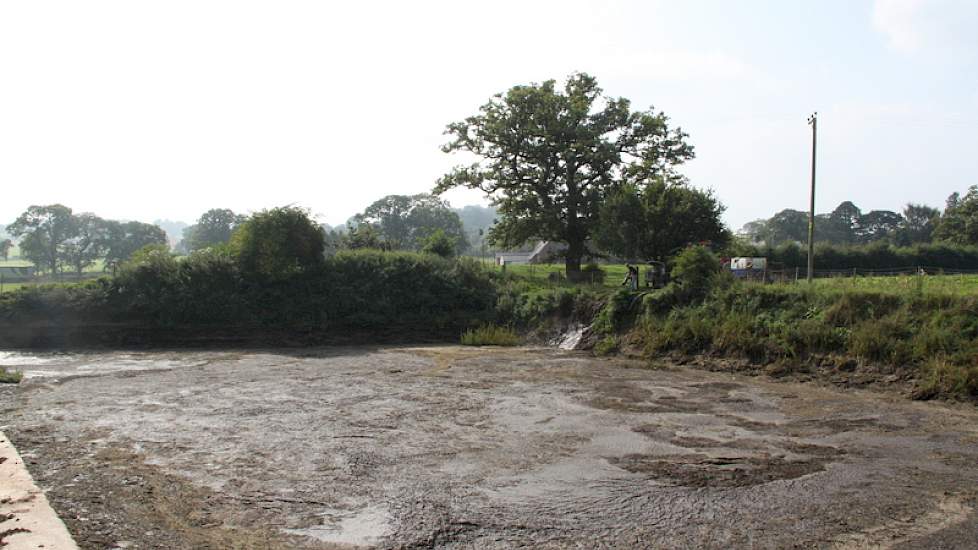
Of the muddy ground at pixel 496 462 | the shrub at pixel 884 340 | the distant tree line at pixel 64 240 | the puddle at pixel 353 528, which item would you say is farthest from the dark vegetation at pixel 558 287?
the distant tree line at pixel 64 240

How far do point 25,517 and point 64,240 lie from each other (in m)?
84.2

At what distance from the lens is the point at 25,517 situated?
8562 millimetres

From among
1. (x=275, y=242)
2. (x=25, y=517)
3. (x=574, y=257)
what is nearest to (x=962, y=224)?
(x=574, y=257)

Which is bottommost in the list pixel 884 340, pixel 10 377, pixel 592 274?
pixel 10 377

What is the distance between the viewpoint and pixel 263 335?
30.9 meters

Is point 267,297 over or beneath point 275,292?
beneath

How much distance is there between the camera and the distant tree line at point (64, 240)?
7906 centimetres

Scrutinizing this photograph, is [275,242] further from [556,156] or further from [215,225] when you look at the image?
[215,225]

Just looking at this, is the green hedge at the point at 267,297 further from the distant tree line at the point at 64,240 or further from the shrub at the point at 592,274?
the distant tree line at the point at 64,240

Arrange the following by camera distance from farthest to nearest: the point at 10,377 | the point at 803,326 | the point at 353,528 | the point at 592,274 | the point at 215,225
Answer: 1. the point at 215,225
2. the point at 592,274
3. the point at 803,326
4. the point at 10,377
5. the point at 353,528

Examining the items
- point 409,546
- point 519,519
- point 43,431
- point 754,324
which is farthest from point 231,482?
point 754,324

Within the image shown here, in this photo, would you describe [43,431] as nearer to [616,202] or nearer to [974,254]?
[616,202]

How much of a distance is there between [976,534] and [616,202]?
2623 centimetres

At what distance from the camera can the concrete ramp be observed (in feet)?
25.6
